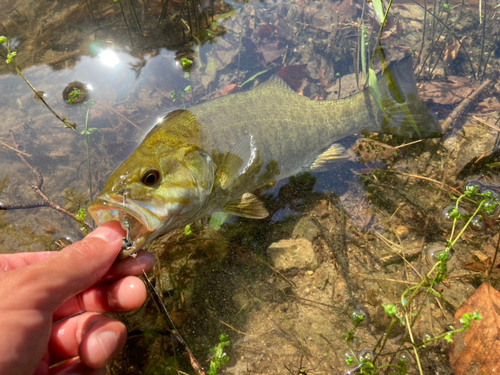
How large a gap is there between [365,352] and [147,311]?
7.07 feet

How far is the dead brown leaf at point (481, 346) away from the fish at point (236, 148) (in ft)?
7.10

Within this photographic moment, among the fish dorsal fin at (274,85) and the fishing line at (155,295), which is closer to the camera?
the fishing line at (155,295)

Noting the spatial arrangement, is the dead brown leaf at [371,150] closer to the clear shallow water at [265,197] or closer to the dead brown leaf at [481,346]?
the clear shallow water at [265,197]

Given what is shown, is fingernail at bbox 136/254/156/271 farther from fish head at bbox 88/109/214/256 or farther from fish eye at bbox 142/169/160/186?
fish eye at bbox 142/169/160/186

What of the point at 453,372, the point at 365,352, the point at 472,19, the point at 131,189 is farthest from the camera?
the point at 472,19

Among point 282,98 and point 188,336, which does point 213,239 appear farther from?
point 282,98

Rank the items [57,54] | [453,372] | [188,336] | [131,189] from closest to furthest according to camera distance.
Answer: [131,189] < [453,372] < [188,336] < [57,54]

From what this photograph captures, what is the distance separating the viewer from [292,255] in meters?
3.45

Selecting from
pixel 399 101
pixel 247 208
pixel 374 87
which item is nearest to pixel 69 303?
pixel 247 208

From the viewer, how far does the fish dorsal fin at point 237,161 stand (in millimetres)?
3389

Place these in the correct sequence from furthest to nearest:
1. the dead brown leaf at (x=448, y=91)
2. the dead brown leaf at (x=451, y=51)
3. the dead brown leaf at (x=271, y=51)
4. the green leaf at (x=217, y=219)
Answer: the dead brown leaf at (x=271, y=51) < the dead brown leaf at (x=451, y=51) < the dead brown leaf at (x=448, y=91) < the green leaf at (x=217, y=219)

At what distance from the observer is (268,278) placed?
3338mm

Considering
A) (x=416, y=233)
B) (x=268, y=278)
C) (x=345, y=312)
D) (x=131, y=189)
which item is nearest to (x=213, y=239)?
(x=268, y=278)

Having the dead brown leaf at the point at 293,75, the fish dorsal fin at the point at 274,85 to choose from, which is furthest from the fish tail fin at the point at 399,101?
the dead brown leaf at the point at 293,75
